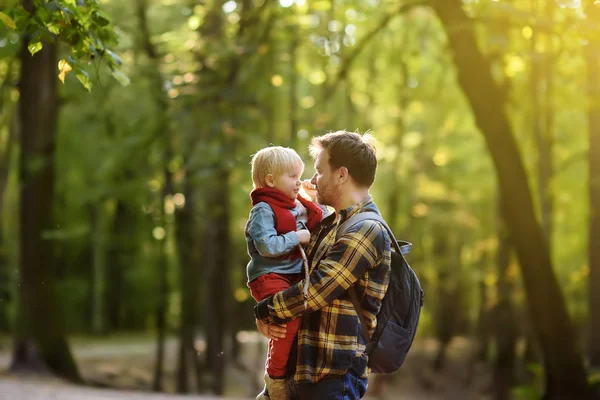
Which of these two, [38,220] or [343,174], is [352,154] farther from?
[38,220]

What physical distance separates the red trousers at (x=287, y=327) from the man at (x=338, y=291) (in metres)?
0.05

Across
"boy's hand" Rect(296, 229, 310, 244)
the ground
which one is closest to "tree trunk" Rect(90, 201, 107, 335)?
the ground

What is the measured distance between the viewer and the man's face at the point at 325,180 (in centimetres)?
396

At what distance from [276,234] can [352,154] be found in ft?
→ 1.55

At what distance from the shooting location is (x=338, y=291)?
3.79 metres

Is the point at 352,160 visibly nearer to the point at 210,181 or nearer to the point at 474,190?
the point at 210,181

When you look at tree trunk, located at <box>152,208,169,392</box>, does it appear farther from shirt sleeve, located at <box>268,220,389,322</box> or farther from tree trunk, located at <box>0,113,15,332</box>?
shirt sleeve, located at <box>268,220,389,322</box>

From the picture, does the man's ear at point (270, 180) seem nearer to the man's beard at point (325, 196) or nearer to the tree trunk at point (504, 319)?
the man's beard at point (325, 196)

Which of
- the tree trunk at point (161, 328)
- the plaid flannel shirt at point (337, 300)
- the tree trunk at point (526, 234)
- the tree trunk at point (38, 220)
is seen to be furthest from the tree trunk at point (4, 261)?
the plaid flannel shirt at point (337, 300)

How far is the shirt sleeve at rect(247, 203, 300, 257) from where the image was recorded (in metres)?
3.87

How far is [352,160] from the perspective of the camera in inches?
154

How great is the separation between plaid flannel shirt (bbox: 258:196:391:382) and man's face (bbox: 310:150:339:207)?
7.0 inches

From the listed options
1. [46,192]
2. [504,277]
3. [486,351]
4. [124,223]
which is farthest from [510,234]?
[124,223]

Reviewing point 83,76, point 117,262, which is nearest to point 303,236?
point 83,76
